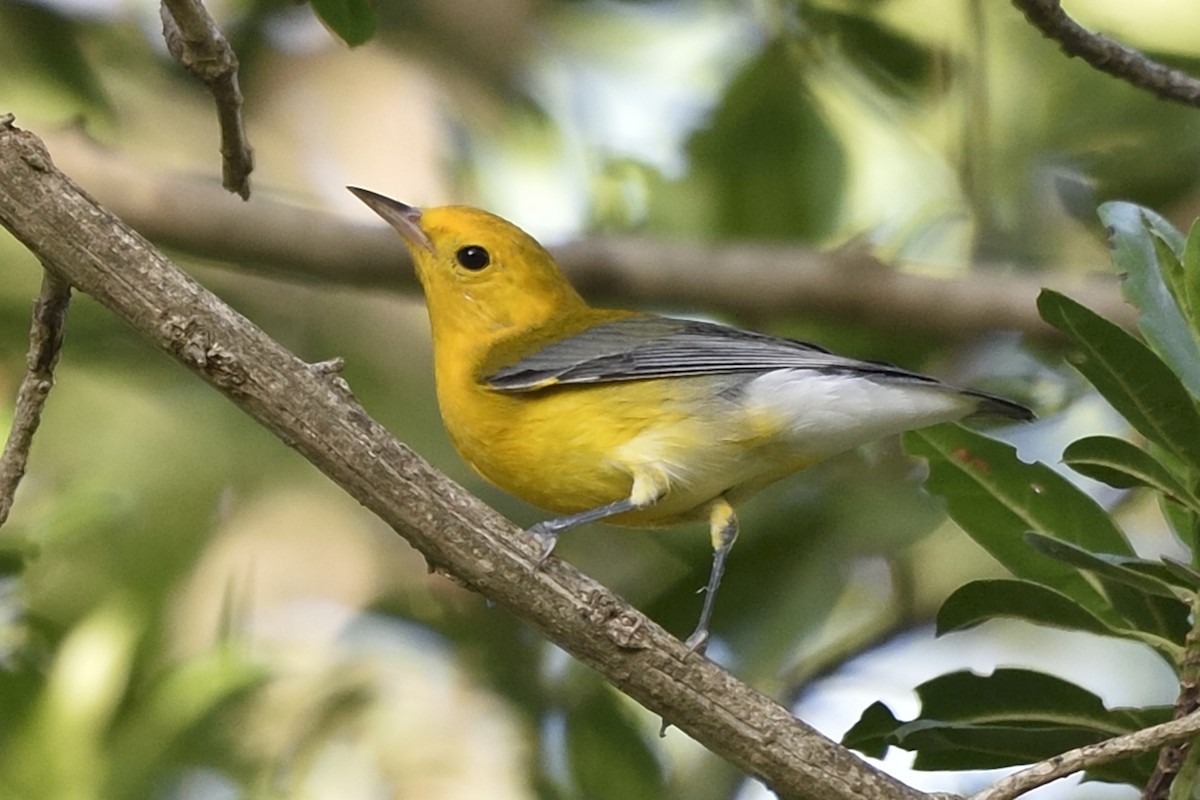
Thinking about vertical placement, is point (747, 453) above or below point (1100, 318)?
above

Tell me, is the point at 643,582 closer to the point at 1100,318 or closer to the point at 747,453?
the point at 747,453

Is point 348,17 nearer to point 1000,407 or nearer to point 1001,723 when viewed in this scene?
point 1000,407

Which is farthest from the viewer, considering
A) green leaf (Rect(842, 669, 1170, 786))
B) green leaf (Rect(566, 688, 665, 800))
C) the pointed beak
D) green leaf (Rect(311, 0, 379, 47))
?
the pointed beak

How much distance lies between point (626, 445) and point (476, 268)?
1057 mm

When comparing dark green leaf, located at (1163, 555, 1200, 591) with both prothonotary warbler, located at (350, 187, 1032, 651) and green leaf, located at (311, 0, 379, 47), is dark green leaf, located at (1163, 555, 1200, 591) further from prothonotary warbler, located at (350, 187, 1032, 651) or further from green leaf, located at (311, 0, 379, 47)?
green leaf, located at (311, 0, 379, 47)

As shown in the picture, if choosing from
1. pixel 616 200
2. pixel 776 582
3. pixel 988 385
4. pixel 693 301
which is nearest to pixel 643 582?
pixel 776 582

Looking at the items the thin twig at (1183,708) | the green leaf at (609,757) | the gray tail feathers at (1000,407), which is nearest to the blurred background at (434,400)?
the green leaf at (609,757)

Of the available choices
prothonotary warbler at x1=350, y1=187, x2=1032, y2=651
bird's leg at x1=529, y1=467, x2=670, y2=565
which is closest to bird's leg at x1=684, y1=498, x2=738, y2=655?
prothonotary warbler at x1=350, y1=187, x2=1032, y2=651

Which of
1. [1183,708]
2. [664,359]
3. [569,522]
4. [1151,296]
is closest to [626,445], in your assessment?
[664,359]

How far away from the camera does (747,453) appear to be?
12.3 ft

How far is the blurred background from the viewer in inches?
160

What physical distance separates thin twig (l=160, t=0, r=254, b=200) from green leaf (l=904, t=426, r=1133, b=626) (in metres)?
1.46

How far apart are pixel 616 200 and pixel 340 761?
2312 millimetres

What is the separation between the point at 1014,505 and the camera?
302 cm
